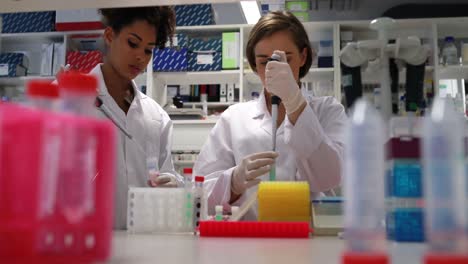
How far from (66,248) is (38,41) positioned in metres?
4.45

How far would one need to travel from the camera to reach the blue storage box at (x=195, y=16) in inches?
165

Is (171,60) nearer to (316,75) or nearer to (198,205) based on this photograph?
(316,75)

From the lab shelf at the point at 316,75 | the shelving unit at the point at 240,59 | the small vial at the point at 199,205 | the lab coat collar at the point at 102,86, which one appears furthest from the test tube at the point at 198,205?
the lab shelf at the point at 316,75

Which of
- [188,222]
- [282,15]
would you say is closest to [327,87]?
[282,15]

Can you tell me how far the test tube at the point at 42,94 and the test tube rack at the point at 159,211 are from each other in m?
0.67

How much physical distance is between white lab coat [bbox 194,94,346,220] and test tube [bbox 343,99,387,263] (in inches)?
30.3

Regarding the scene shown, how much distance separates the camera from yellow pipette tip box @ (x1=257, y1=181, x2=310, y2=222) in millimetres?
1144

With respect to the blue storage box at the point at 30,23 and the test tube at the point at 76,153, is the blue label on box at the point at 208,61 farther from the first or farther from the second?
the test tube at the point at 76,153

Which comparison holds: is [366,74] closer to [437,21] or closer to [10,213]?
[10,213]

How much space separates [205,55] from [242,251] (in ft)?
11.3

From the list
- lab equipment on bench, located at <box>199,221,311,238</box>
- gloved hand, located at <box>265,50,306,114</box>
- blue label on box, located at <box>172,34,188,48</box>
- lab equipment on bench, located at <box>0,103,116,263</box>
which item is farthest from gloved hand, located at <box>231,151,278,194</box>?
blue label on box, located at <box>172,34,188,48</box>

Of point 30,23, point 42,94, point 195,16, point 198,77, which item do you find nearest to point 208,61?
point 198,77

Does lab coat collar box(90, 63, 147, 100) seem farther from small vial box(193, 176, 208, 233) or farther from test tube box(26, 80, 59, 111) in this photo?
test tube box(26, 80, 59, 111)

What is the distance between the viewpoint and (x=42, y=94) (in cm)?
54
